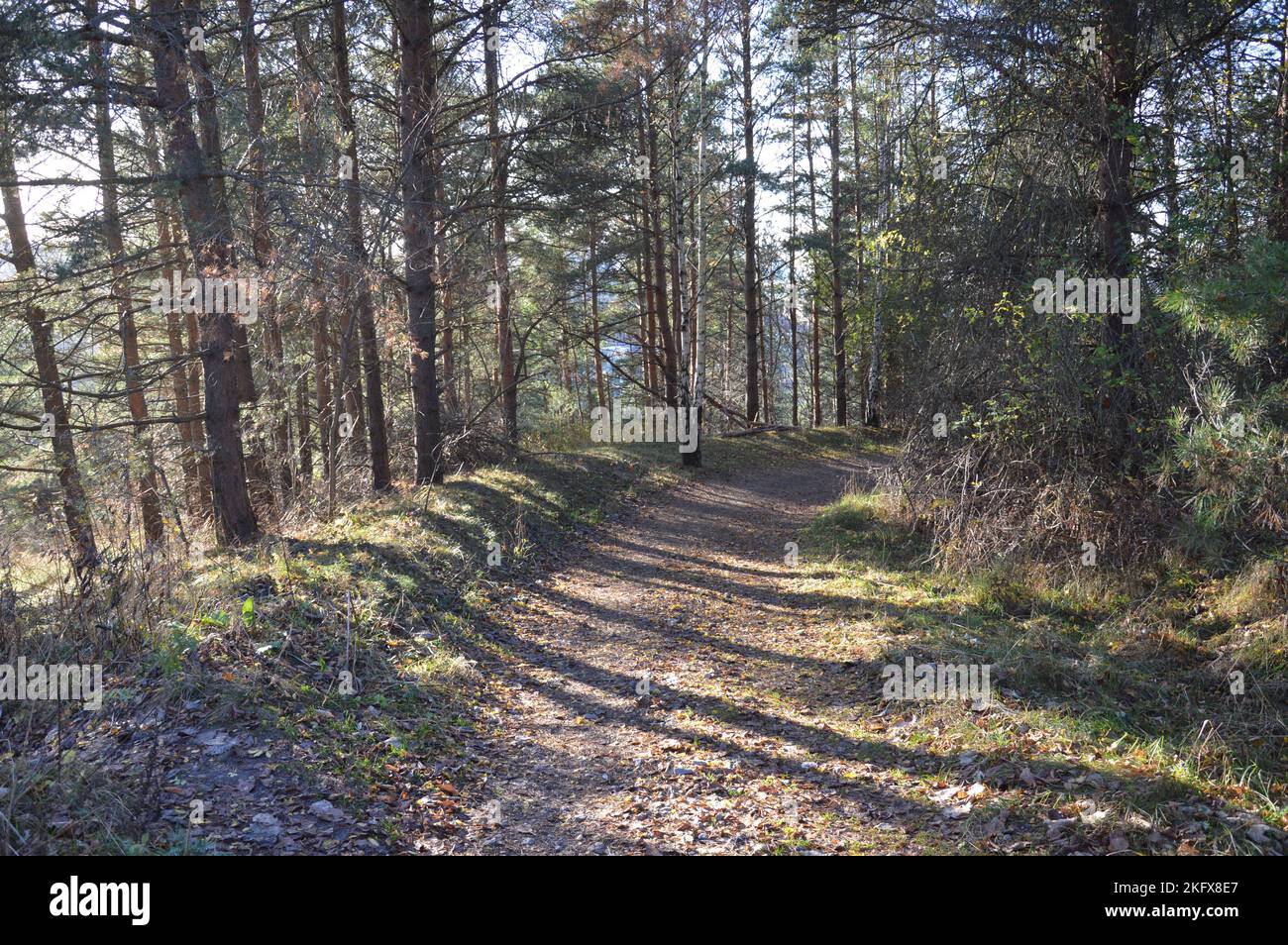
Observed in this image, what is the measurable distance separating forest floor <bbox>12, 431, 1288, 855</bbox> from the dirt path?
3 cm

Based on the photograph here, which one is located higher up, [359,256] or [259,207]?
[259,207]

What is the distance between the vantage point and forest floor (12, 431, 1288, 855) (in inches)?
153

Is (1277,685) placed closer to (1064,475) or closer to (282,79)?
(1064,475)

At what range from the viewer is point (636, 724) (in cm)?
562

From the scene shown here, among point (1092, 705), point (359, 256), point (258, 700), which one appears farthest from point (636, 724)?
point (359, 256)

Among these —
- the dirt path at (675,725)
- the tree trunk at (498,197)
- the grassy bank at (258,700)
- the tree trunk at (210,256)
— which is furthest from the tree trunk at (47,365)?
the tree trunk at (498,197)

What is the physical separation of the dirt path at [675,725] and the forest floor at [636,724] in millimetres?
25

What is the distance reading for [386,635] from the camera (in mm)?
6504

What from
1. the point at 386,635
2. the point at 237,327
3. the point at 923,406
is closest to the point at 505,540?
the point at 386,635

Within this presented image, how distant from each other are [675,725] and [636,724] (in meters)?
0.29

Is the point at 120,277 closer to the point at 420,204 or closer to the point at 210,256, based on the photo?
the point at 210,256

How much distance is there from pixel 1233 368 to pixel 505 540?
8010 mm

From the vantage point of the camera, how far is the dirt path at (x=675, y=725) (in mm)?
4203

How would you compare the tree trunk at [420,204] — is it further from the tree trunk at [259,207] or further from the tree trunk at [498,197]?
the tree trunk at [259,207]
